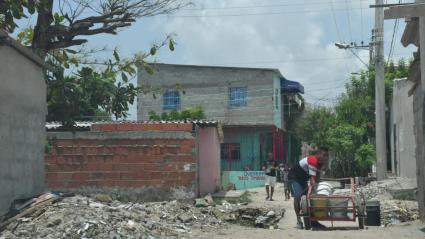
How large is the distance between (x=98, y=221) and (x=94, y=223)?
0.14 meters

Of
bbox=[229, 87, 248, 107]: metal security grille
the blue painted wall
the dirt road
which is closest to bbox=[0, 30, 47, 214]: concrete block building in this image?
the dirt road

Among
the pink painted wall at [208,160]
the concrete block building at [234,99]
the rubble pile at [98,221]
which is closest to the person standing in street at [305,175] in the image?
the rubble pile at [98,221]

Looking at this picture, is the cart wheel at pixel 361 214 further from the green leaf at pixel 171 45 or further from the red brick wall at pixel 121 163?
the red brick wall at pixel 121 163

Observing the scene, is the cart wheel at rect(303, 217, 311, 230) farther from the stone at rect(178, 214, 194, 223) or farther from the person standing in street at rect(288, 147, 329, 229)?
the stone at rect(178, 214, 194, 223)

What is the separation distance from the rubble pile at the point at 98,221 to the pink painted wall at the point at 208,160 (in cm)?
760

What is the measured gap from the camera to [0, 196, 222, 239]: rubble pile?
10.1 metres

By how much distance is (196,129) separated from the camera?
65.8ft

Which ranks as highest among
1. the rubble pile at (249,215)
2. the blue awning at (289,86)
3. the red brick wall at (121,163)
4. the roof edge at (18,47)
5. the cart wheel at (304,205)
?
the blue awning at (289,86)

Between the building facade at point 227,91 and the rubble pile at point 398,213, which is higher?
the building facade at point 227,91

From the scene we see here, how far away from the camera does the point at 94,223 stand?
10.5 m

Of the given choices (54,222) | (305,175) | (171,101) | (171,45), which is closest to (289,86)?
(171,101)

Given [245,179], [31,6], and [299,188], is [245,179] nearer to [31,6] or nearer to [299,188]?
[299,188]

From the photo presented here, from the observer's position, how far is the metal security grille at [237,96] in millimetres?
39312

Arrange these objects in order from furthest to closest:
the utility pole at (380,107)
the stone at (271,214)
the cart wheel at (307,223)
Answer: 1. the utility pole at (380,107)
2. the stone at (271,214)
3. the cart wheel at (307,223)
